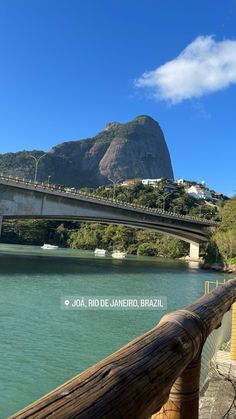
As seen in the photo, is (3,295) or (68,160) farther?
(68,160)

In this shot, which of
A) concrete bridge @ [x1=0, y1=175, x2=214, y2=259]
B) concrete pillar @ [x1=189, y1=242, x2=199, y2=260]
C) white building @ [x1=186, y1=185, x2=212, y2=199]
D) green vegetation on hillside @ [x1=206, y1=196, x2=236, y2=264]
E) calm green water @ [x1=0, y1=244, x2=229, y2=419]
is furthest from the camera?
white building @ [x1=186, y1=185, x2=212, y2=199]

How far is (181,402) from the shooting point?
1.83 metres

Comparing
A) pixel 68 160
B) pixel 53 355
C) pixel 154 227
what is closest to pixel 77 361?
pixel 53 355

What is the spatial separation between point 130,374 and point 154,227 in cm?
4943

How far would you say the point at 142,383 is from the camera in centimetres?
124

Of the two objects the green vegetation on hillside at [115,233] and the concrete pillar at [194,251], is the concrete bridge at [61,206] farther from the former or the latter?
the green vegetation on hillside at [115,233]

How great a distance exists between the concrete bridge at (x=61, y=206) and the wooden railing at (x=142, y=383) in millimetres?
31988

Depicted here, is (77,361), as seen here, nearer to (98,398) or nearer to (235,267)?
(98,398)

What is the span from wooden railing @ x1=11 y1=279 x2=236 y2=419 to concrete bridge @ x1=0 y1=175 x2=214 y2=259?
32.0m

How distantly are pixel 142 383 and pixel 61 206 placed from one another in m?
35.4

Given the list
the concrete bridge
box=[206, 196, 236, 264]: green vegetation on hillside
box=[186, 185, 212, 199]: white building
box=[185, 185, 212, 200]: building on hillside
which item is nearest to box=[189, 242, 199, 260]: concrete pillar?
Answer: box=[206, 196, 236, 264]: green vegetation on hillside

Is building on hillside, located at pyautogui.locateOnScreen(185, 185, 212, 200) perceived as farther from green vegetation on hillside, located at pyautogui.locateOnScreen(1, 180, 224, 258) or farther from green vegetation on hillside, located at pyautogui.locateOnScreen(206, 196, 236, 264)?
green vegetation on hillside, located at pyautogui.locateOnScreen(206, 196, 236, 264)

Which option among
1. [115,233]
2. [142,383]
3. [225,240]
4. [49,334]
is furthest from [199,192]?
[142,383]

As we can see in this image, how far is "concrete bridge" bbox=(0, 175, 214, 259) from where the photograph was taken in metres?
32.7
